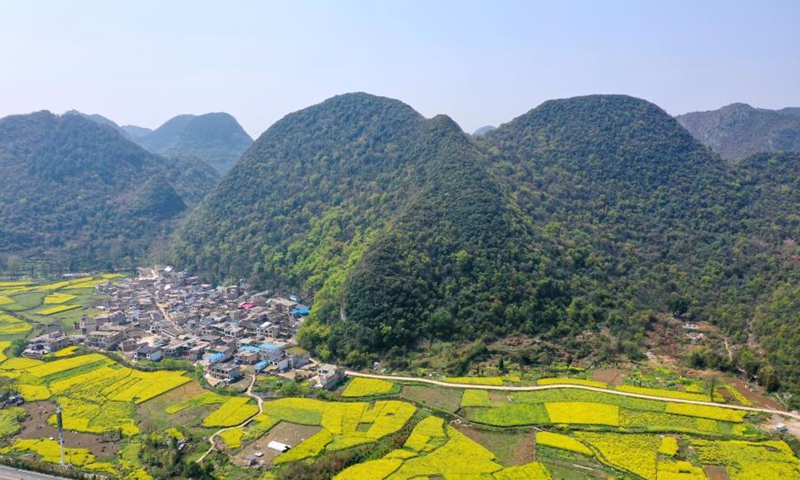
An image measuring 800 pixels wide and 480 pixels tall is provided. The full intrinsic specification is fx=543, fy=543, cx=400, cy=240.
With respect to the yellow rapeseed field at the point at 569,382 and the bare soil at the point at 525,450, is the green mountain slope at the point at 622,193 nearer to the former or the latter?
the yellow rapeseed field at the point at 569,382

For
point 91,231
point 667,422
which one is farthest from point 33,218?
point 667,422

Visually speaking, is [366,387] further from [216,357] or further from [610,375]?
[610,375]

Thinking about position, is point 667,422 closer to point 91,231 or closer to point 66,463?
point 66,463

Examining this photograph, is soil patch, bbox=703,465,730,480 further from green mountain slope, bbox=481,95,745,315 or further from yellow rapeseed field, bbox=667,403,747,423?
green mountain slope, bbox=481,95,745,315

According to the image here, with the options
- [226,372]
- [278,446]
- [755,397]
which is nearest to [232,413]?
[278,446]

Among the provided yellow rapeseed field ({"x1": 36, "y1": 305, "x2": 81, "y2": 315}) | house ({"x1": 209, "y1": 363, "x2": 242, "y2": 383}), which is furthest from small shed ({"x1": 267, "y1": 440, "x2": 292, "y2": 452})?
yellow rapeseed field ({"x1": 36, "y1": 305, "x2": 81, "y2": 315})

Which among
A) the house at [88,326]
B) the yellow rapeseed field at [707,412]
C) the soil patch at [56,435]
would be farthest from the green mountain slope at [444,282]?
the house at [88,326]
